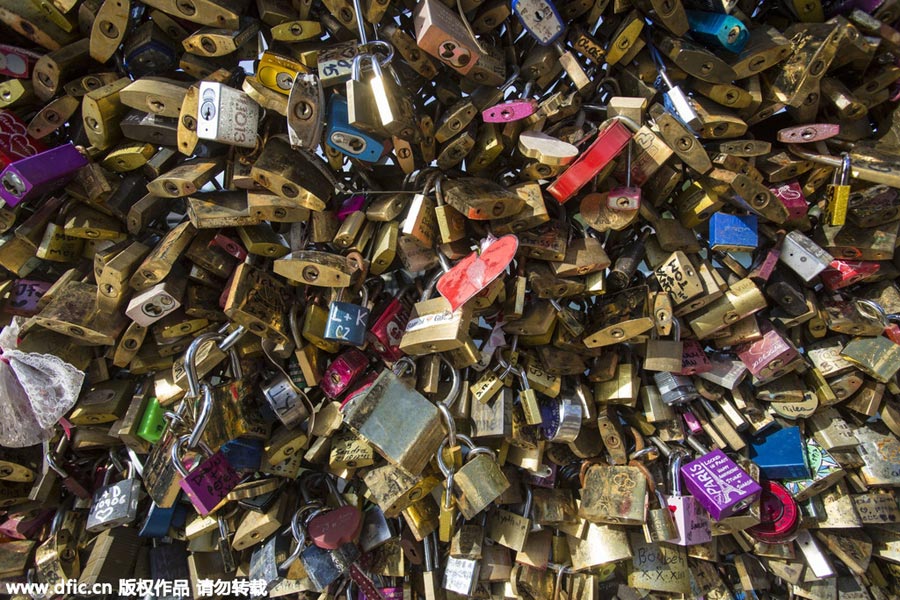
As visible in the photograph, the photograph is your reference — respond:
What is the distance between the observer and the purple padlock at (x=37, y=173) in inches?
51.6

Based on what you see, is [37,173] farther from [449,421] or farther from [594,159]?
[594,159]

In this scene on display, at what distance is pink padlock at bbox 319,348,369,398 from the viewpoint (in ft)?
4.88

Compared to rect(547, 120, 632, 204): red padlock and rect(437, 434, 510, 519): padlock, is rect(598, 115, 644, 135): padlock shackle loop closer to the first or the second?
rect(547, 120, 632, 204): red padlock

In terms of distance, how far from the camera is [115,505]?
154cm

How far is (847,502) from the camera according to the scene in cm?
163

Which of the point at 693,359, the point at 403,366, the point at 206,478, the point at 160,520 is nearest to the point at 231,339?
the point at 206,478

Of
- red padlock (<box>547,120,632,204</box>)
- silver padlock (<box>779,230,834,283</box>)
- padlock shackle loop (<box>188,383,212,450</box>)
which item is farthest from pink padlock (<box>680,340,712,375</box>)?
padlock shackle loop (<box>188,383,212,450</box>)

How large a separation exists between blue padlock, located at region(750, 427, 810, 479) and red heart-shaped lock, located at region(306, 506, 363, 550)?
1.25 m

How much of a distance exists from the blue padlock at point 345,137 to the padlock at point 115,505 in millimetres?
1162

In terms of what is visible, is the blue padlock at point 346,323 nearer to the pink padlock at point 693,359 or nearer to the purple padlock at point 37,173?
the purple padlock at point 37,173

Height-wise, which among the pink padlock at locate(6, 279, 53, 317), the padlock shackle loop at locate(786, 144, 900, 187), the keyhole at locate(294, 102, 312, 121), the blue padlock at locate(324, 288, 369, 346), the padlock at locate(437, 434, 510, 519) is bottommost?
the padlock at locate(437, 434, 510, 519)

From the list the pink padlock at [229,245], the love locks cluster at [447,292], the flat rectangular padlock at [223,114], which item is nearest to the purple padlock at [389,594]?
the love locks cluster at [447,292]

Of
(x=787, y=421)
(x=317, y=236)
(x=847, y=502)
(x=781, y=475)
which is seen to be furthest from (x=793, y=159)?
(x=317, y=236)

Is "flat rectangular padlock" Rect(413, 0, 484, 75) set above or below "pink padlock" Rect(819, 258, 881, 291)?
above
